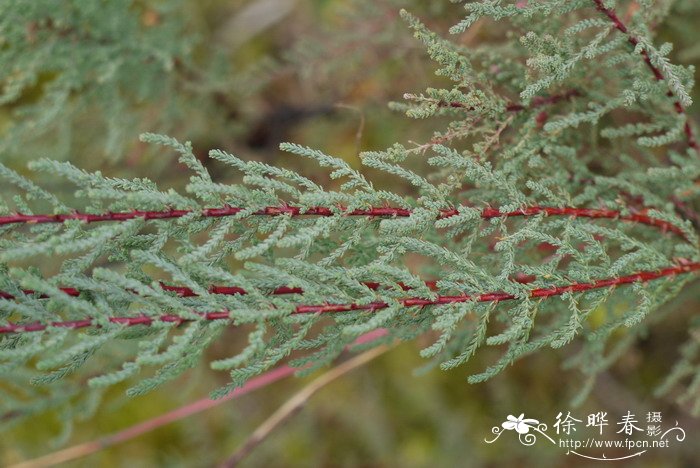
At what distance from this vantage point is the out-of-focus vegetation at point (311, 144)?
3035 mm

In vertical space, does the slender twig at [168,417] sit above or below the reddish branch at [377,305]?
below

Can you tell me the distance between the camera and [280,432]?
3.77 meters

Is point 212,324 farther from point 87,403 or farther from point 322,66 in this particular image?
point 322,66

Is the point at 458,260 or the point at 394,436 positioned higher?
the point at 458,260

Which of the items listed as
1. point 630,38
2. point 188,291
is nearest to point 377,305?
point 188,291

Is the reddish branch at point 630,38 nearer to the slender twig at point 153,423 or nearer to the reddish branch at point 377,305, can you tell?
the reddish branch at point 377,305

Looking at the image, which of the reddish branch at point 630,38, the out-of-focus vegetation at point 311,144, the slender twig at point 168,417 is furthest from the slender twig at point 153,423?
the reddish branch at point 630,38

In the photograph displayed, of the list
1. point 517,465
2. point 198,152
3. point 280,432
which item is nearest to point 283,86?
point 198,152

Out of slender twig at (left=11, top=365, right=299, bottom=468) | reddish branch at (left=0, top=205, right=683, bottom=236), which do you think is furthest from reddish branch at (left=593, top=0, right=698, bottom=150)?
slender twig at (left=11, top=365, right=299, bottom=468)

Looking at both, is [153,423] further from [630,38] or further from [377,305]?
[630,38]

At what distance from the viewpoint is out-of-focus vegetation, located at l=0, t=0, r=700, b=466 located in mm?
3035

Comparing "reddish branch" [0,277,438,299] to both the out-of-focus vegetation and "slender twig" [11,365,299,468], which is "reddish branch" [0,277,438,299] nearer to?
"slender twig" [11,365,299,468]

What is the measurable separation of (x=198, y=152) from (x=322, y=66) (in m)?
0.93

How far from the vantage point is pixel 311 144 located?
12.6 ft
